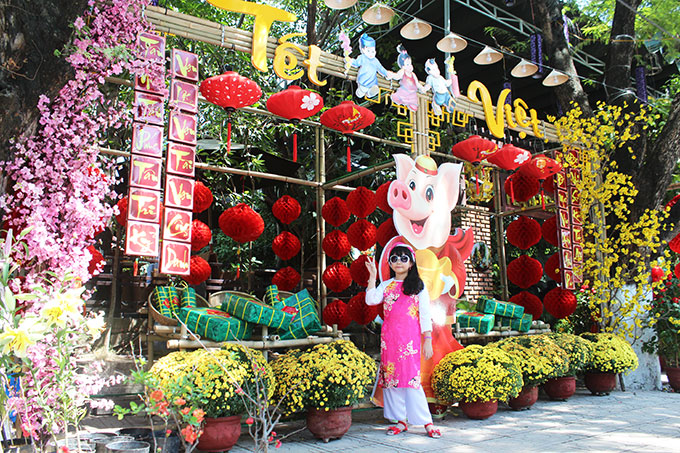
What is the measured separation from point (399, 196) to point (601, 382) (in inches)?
146

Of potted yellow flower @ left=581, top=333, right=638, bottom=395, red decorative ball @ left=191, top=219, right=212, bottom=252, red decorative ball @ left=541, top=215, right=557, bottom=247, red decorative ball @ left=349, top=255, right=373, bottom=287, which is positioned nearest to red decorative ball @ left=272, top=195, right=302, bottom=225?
red decorative ball @ left=349, top=255, right=373, bottom=287

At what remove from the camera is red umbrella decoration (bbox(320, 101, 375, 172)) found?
565 centimetres

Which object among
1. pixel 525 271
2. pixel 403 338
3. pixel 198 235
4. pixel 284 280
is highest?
pixel 198 235

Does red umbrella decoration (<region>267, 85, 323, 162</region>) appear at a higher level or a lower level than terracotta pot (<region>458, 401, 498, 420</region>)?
higher

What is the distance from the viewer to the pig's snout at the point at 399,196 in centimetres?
582

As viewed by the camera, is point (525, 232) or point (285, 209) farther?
point (525, 232)

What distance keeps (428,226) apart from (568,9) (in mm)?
7202

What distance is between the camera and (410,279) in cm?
530

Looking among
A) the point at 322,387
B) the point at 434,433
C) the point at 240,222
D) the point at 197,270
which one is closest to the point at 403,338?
the point at 434,433

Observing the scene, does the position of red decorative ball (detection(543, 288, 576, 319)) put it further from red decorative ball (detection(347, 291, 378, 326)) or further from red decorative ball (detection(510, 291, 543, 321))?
red decorative ball (detection(347, 291, 378, 326))

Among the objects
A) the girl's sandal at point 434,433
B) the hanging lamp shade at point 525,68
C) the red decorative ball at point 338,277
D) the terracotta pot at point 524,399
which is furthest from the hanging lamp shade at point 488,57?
the girl's sandal at point 434,433

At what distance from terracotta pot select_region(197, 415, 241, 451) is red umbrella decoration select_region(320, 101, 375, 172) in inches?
120

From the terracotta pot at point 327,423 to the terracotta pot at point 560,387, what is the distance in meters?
3.19

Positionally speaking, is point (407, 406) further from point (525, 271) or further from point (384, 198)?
point (525, 271)
